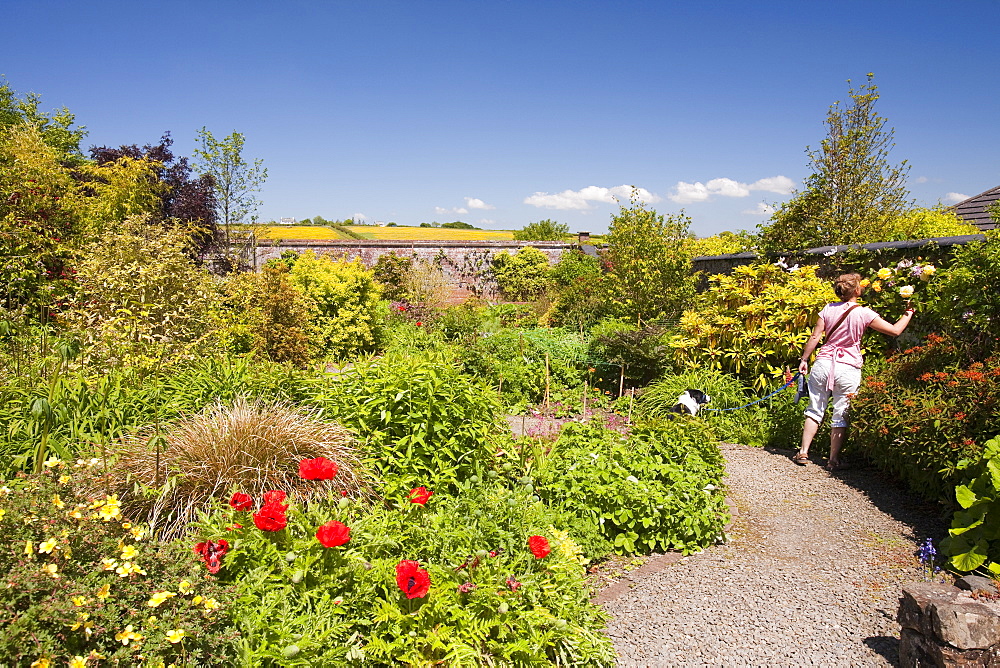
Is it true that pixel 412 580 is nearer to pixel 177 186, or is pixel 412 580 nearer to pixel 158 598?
pixel 158 598

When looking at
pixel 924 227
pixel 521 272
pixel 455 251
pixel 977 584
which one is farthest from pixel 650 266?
pixel 455 251

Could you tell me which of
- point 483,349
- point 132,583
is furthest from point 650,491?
point 483,349

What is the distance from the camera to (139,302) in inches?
232

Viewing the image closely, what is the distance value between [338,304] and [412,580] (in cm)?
688

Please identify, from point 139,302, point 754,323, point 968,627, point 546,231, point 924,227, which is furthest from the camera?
point 546,231

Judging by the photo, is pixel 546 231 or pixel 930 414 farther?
pixel 546 231

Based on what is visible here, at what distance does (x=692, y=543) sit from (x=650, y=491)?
38 centimetres

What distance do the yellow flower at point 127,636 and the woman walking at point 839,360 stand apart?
474cm

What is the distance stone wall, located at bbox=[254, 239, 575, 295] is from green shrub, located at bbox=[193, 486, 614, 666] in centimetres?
1508

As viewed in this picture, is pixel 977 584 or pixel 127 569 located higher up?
pixel 127 569

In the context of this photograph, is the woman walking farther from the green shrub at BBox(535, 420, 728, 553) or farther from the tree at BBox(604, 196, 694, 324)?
the tree at BBox(604, 196, 694, 324)

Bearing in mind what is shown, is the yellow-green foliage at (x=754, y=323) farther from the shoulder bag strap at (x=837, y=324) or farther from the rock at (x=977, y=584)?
the rock at (x=977, y=584)

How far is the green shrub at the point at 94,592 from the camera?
5.09 feet

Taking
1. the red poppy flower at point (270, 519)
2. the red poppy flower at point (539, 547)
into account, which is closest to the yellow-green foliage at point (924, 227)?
the red poppy flower at point (539, 547)
